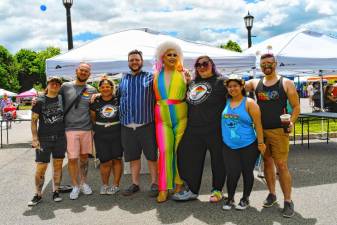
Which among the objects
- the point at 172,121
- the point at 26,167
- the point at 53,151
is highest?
the point at 172,121

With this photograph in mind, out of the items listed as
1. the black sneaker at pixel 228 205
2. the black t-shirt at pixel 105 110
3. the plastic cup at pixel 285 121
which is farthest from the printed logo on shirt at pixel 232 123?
the black t-shirt at pixel 105 110

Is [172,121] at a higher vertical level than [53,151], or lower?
higher

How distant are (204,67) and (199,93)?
1.00 feet

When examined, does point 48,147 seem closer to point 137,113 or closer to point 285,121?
point 137,113

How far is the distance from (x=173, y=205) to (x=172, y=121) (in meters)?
0.99

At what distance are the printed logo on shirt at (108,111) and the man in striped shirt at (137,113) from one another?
104mm

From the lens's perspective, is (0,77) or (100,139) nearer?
(100,139)

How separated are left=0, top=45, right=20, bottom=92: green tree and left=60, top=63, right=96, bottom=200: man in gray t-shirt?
54483 mm

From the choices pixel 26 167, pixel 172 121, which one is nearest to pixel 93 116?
pixel 172 121

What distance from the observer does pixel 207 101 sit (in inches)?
170

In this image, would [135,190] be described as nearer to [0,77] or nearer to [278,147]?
[278,147]

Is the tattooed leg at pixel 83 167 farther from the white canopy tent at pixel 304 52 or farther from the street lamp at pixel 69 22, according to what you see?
the street lamp at pixel 69 22

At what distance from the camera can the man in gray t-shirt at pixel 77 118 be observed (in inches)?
186

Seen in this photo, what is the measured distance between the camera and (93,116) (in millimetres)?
4844
